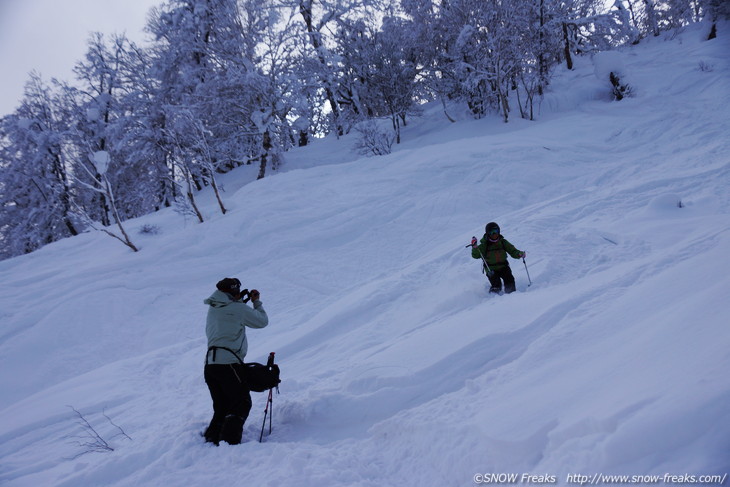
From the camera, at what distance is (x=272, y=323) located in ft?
26.3

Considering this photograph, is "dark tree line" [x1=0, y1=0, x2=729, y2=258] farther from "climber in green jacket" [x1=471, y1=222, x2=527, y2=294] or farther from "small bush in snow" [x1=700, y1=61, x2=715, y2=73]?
"climber in green jacket" [x1=471, y1=222, x2=527, y2=294]

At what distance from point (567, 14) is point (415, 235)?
19.5 m

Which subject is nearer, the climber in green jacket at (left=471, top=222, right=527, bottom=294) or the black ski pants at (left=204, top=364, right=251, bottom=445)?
the black ski pants at (left=204, top=364, right=251, bottom=445)

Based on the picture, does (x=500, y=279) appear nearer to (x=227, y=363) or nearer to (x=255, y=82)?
(x=227, y=363)

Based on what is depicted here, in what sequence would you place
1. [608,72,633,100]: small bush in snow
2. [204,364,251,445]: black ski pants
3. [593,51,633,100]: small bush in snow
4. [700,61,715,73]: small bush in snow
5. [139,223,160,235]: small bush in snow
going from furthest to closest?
[593,51,633,100]: small bush in snow → [608,72,633,100]: small bush in snow → [700,61,715,73]: small bush in snow → [139,223,160,235]: small bush in snow → [204,364,251,445]: black ski pants

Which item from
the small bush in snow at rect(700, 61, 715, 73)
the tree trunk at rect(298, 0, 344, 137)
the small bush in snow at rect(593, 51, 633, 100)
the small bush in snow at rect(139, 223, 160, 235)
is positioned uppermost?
the tree trunk at rect(298, 0, 344, 137)

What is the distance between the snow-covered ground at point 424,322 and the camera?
100 inches

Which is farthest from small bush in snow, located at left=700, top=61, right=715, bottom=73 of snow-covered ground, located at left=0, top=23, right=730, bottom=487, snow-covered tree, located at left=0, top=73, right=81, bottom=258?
snow-covered tree, located at left=0, top=73, right=81, bottom=258

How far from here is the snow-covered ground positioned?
254 centimetres

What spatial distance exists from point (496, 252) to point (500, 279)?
0.44 meters

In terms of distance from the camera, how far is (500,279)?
6070 millimetres

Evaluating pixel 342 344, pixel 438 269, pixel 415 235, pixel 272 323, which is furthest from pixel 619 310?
pixel 415 235

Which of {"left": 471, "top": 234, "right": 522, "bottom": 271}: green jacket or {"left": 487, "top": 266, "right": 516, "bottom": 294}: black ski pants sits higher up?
{"left": 471, "top": 234, "right": 522, "bottom": 271}: green jacket

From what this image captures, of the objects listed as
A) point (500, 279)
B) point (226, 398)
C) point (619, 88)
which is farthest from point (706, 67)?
point (226, 398)
